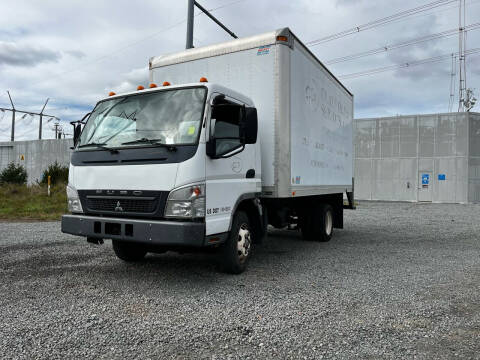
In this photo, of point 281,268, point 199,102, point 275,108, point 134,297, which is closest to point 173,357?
point 134,297

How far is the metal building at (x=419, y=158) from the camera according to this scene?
24.5 meters

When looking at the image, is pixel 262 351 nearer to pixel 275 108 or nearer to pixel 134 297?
pixel 134 297

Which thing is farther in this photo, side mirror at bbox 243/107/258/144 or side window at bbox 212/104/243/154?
side mirror at bbox 243/107/258/144

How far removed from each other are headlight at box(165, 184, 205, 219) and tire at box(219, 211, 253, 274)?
2.85ft

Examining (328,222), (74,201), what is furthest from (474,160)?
(74,201)

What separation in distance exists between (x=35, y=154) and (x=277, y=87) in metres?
40.4

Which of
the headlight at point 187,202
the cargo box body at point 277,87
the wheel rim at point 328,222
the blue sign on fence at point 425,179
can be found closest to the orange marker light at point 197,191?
the headlight at point 187,202

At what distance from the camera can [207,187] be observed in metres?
4.64

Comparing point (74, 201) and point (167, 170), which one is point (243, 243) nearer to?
point (167, 170)

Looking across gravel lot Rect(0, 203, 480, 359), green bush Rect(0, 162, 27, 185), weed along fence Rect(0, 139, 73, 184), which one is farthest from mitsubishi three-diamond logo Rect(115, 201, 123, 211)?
weed along fence Rect(0, 139, 73, 184)

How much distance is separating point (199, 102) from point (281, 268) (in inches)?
113

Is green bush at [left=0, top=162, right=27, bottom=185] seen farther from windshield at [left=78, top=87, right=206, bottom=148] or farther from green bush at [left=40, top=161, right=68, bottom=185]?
windshield at [left=78, top=87, right=206, bottom=148]

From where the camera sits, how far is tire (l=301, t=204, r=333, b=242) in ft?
28.4

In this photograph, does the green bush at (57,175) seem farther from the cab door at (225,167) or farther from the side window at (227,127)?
the side window at (227,127)
